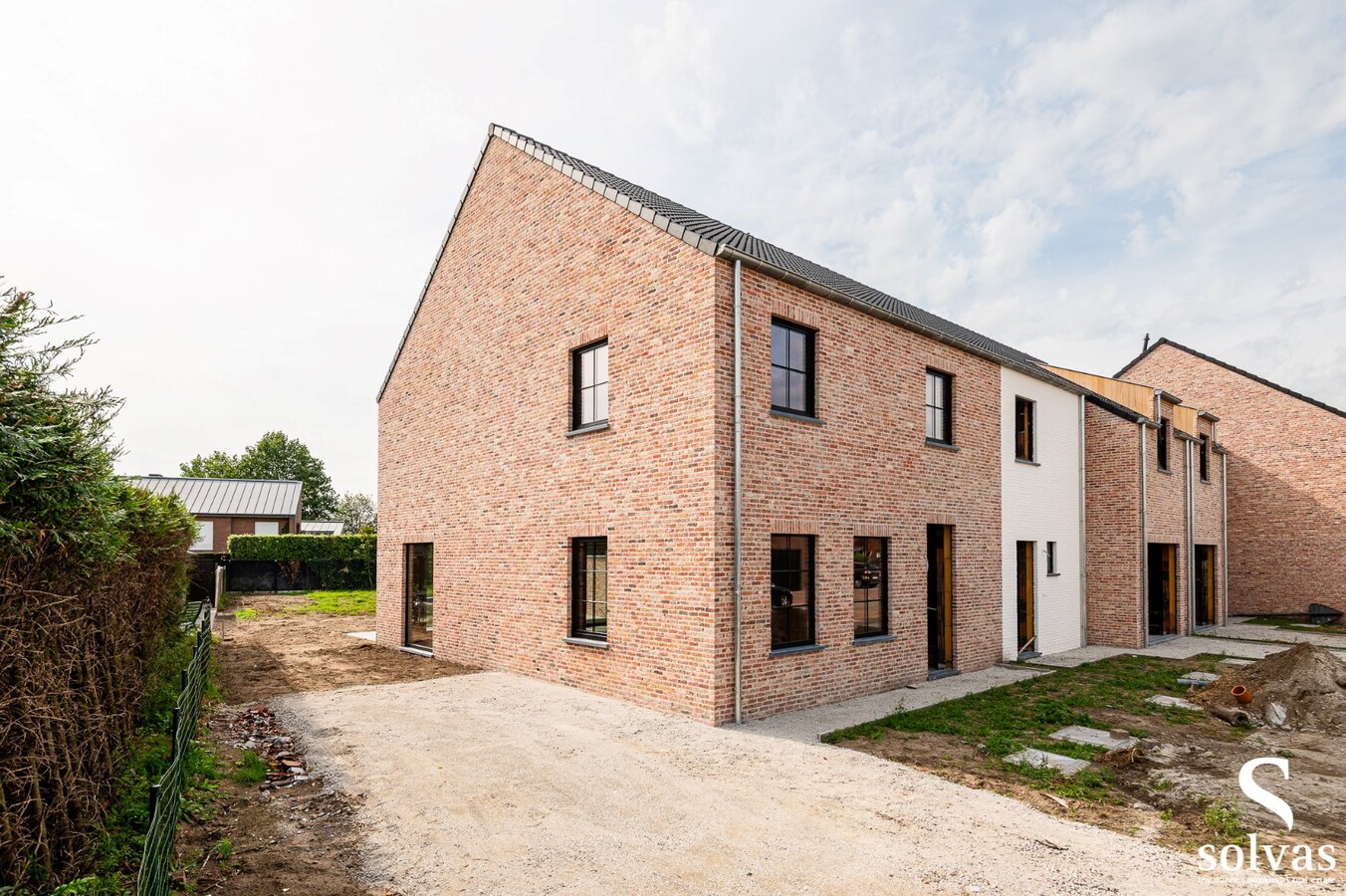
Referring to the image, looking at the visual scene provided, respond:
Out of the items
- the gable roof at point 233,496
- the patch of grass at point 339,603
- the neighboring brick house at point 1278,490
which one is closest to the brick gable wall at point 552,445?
the patch of grass at point 339,603

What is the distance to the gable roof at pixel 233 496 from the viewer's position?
40344 mm

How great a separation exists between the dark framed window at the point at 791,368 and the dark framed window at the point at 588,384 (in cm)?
247

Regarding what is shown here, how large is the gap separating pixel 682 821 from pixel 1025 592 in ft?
36.4

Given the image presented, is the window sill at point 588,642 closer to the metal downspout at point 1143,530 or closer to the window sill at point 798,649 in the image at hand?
the window sill at point 798,649

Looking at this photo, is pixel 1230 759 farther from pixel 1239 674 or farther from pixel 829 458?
pixel 829 458

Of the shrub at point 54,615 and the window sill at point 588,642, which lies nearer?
the shrub at point 54,615

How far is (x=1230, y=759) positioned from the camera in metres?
7.62

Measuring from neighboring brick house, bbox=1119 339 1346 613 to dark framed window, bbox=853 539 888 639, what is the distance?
1911 centimetres

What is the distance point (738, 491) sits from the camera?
874 centimetres

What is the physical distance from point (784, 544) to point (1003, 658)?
6.54m

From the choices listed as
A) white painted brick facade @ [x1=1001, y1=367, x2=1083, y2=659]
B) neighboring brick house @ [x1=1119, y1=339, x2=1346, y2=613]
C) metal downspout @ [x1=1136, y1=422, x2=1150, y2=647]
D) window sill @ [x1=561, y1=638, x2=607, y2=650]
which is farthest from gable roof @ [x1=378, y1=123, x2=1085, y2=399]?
neighboring brick house @ [x1=1119, y1=339, x2=1346, y2=613]

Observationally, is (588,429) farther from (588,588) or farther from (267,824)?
(267,824)

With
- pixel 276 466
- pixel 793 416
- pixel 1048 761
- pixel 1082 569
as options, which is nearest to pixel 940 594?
pixel 793 416

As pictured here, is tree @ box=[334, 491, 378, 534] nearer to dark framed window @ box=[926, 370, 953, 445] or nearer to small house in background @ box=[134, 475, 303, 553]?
small house in background @ box=[134, 475, 303, 553]
